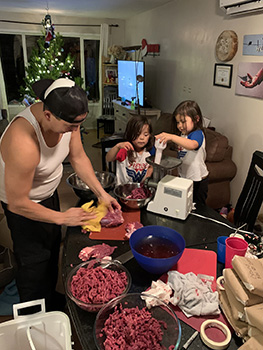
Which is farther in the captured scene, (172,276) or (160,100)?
(160,100)

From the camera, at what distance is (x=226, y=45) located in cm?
301

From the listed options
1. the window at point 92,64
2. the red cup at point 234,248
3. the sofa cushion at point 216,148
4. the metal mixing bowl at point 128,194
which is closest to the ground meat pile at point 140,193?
the metal mixing bowl at point 128,194

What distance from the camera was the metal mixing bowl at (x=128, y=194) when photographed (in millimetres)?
1595

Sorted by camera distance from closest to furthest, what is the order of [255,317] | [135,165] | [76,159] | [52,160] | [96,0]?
1. [255,317]
2. [52,160]
3. [76,159]
4. [135,165]
5. [96,0]

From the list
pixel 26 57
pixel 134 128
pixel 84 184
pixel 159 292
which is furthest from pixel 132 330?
pixel 26 57

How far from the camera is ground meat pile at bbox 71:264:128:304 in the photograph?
99 centimetres

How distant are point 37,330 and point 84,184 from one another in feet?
3.01

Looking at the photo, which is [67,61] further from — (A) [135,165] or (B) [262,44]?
(A) [135,165]

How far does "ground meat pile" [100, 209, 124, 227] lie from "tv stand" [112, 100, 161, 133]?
356 cm

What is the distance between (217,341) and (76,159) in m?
1.07

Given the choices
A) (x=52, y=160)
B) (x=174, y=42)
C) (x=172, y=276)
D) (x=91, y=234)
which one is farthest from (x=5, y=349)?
(x=174, y=42)

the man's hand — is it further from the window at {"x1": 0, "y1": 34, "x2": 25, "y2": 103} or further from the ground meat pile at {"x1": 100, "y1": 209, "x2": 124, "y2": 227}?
the window at {"x1": 0, "y1": 34, "x2": 25, "y2": 103}

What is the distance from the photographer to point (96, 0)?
13.8ft

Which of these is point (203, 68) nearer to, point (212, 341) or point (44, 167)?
point (44, 167)
